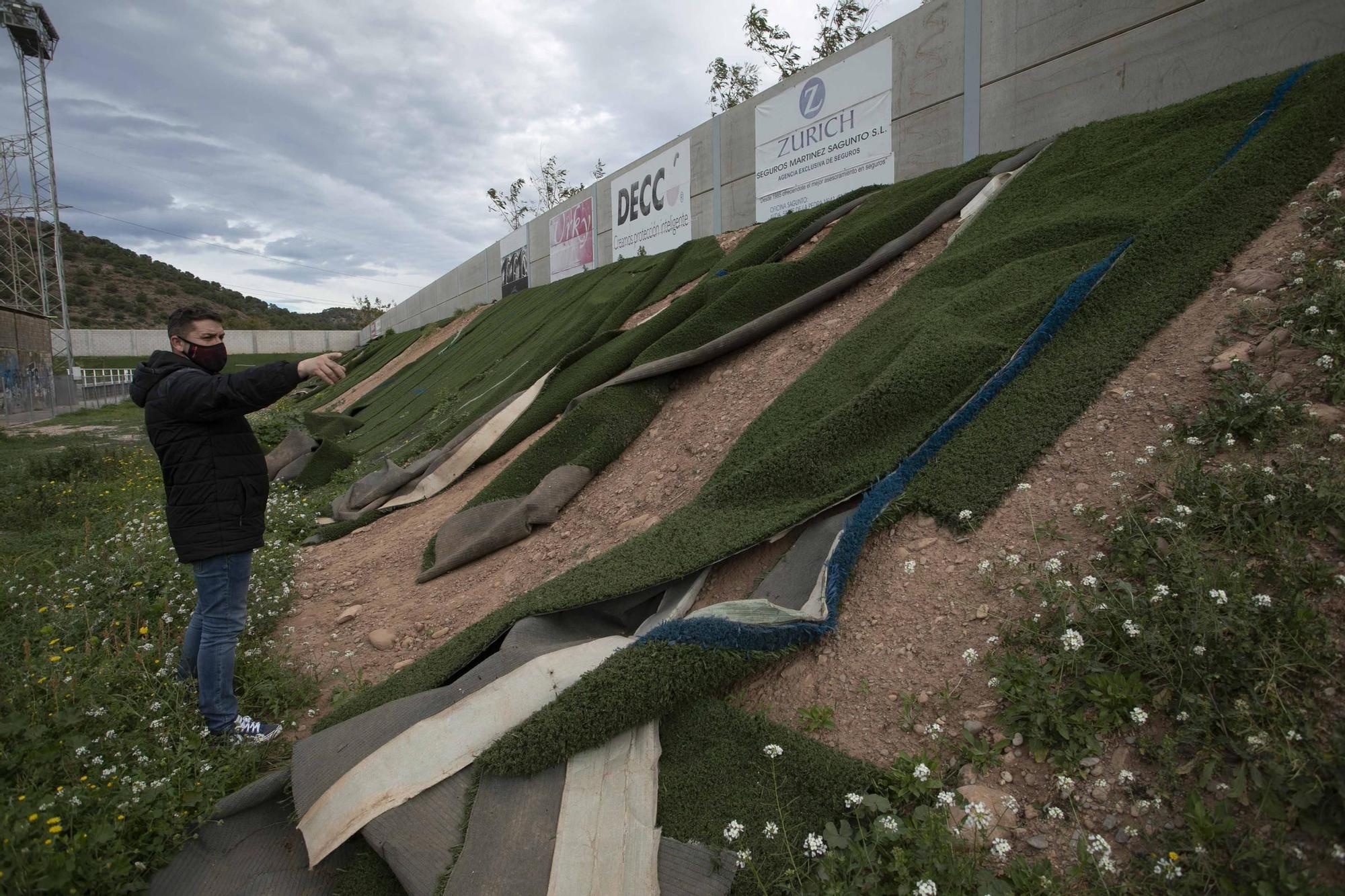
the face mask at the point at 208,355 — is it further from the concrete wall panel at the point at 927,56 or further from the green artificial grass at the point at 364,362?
the green artificial grass at the point at 364,362

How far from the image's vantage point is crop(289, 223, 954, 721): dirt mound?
342 cm

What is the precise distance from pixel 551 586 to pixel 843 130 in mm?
7012

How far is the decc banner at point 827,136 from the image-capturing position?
7.43 meters

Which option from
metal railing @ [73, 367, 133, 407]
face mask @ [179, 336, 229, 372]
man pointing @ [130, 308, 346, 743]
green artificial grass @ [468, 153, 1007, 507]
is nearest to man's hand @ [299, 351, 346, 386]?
man pointing @ [130, 308, 346, 743]

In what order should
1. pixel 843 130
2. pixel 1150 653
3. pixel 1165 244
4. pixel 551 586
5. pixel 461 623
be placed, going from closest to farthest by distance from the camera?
1. pixel 1150 653
2. pixel 551 586
3. pixel 1165 244
4. pixel 461 623
5. pixel 843 130

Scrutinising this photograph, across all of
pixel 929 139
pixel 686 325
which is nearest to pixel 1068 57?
pixel 929 139

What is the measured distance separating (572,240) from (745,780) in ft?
50.4

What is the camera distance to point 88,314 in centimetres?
4662

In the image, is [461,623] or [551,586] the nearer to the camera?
[551,586]

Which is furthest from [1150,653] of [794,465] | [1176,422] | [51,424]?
[51,424]

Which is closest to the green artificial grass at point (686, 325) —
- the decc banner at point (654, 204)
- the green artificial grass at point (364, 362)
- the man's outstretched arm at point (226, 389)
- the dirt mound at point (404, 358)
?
the man's outstretched arm at point (226, 389)

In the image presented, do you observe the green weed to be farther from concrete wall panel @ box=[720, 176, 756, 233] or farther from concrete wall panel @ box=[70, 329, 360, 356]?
concrete wall panel @ box=[70, 329, 360, 356]

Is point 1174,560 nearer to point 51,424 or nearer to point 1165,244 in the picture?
point 1165,244

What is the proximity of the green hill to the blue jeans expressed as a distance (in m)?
39.4
